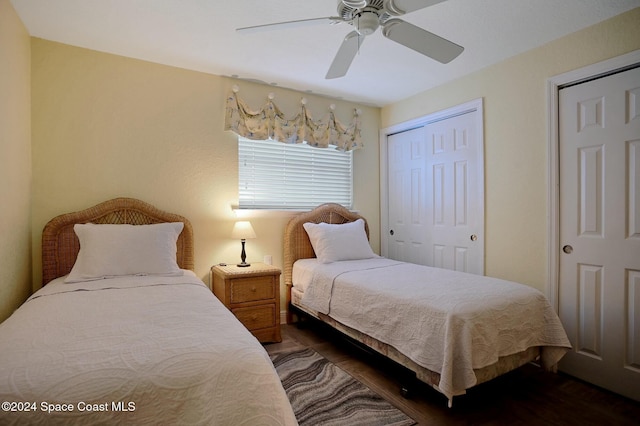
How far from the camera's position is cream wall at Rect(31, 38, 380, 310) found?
258 cm

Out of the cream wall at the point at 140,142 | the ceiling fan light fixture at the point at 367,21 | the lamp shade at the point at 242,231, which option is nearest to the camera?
the ceiling fan light fixture at the point at 367,21

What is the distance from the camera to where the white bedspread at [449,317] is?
5.87 ft

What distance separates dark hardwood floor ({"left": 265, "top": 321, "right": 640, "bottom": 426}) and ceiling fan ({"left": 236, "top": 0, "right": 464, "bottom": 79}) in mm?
1934

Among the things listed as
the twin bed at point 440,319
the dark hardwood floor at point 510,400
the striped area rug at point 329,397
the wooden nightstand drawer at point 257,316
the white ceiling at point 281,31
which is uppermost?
the white ceiling at point 281,31

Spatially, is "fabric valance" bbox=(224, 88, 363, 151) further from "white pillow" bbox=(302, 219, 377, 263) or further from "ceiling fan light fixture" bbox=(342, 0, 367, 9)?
"ceiling fan light fixture" bbox=(342, 0, 367, 9)

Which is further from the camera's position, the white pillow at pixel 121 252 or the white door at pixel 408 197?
the white door at pixel 408 197

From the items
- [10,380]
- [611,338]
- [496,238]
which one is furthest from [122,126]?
[611,338]

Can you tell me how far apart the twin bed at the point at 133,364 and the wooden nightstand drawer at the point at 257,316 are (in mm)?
932

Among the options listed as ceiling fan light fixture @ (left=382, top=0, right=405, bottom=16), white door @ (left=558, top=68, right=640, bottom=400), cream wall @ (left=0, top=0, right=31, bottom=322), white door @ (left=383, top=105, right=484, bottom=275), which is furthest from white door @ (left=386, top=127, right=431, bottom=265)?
cream wall @ (left=0, top=0, right=31, bottom=322)

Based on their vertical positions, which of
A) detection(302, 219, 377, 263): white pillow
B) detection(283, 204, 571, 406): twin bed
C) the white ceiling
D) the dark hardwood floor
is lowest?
the dark hardwood floor

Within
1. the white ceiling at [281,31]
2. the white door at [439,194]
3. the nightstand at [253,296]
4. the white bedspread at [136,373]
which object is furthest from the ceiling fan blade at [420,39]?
the nightstand at [253,296]

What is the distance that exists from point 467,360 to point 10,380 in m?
1.86

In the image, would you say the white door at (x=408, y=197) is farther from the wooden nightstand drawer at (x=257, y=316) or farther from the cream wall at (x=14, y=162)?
the cream wall at (x=14, y=162)

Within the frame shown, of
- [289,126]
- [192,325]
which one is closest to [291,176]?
[289,126]
